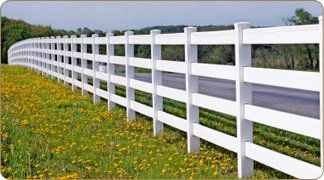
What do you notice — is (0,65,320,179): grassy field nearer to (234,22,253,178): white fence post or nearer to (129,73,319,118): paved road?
(234,22,253,178): white fence post

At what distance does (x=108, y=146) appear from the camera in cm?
827

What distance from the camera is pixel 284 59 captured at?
24359 millimetres

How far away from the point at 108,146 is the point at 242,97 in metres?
2.51

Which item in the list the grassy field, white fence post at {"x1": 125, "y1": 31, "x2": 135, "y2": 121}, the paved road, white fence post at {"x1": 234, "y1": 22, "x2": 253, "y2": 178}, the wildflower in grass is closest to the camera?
white fence post at {"x1": 234, "y1": 22, "x2": 253, "y2": 178}

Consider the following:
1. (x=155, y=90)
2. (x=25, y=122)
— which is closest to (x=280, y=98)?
(x=155, y=90)

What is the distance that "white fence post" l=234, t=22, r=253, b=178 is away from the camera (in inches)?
259

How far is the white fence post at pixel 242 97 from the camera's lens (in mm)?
6570

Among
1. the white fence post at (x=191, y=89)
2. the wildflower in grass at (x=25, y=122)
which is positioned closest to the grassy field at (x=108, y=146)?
the wildflower in grass at (x=25, y=122)

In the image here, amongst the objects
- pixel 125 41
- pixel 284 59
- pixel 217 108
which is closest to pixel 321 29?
pixel 217 108

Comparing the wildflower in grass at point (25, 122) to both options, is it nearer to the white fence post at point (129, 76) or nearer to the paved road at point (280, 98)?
the white fence post at point (129, 76)

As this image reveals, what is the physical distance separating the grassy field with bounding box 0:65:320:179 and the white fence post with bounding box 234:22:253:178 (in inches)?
7.3

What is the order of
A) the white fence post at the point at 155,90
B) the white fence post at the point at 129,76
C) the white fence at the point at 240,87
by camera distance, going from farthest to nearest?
the white fence post at the point at 129,76 < the white fence post at the point at 155,90 < the white fence at the point at 240,87

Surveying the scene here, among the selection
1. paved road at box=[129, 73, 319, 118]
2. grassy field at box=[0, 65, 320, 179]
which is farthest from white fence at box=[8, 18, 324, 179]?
paved road at box=[129, 73, 319, 118]

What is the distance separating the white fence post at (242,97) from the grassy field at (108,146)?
185 millimetres
